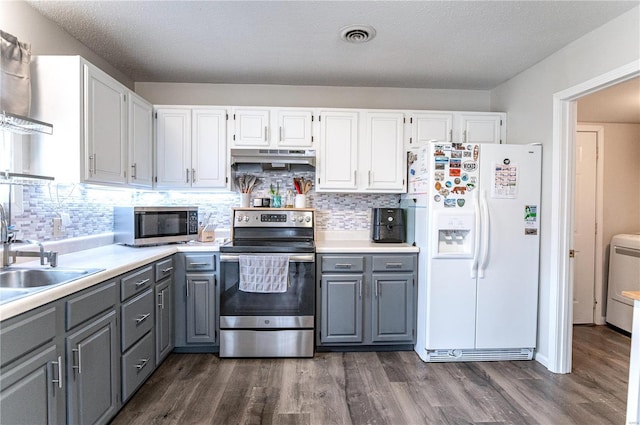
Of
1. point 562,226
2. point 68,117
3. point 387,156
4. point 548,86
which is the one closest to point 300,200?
point 387,156

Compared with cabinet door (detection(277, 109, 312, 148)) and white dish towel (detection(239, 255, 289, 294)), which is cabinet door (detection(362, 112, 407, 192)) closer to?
cabinet door (detection(277, 109, 312, 148))

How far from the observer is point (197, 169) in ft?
9.75

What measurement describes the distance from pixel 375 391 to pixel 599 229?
10.5ft

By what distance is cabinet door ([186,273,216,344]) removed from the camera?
2.70m

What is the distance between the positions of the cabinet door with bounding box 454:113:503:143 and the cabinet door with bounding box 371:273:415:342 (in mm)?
1439

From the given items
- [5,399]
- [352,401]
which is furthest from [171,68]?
[352,401]

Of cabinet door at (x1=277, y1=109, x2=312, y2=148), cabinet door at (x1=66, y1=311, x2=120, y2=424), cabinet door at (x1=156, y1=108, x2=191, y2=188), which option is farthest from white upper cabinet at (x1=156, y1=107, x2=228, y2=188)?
cabinet door at (x1=66, y1=311, x2=120, y2=424)

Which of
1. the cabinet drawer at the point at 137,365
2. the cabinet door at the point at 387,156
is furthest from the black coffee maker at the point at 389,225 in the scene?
the cabinet drawer at the point at 137,365

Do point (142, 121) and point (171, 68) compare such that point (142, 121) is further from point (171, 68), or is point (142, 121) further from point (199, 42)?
point (199, 42)

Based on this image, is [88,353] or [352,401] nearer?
[88,353]

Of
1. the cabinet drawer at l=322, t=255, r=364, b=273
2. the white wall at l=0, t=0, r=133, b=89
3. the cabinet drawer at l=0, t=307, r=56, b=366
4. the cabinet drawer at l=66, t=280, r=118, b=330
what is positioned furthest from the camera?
the cabinet drawer at l=322, t=255, r=364, b=273

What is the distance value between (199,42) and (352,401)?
2708 millimetres

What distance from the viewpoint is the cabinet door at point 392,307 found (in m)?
2.79

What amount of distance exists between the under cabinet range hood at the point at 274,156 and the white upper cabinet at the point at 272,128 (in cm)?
6
